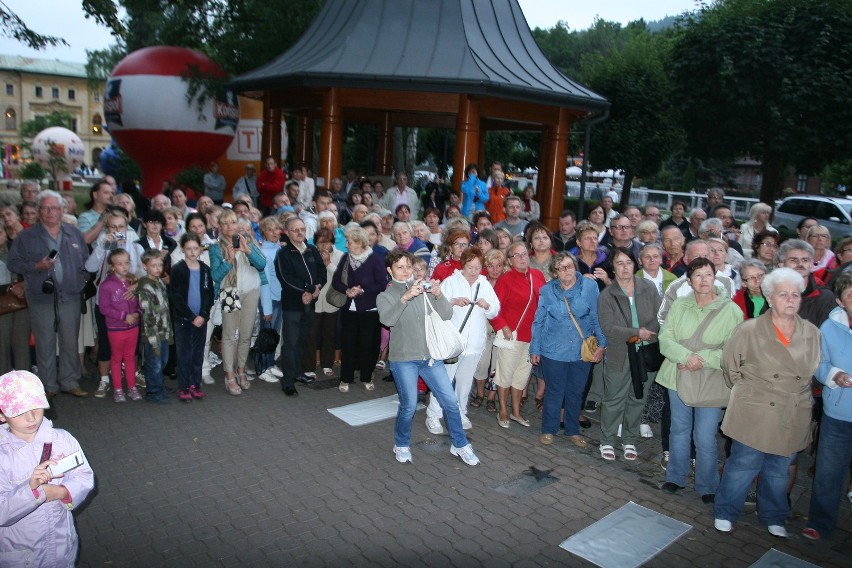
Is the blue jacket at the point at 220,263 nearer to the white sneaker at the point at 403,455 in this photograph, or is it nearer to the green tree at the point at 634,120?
the white sneaker at the point at 403,455

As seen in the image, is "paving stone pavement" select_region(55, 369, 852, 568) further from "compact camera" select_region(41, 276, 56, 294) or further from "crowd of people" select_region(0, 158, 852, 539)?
"compact camera" select_region(41, 276, 56, 294)

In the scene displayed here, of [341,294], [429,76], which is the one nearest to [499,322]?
[341,294]

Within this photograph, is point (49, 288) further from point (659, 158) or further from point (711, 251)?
point (659, 158)

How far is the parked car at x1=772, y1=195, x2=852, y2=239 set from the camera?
63.6 ft

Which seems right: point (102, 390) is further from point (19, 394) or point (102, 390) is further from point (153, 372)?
point (19, 394)

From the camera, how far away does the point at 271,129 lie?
15.8m

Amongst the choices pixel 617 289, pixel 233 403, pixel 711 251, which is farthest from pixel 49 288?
pixel 711 251

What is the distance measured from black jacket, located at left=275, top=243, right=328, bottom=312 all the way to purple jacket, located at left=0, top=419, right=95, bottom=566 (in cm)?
418

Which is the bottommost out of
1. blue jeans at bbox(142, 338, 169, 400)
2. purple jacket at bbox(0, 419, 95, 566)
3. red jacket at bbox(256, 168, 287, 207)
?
blue jeans at bbox(142, 338, 169, 400)

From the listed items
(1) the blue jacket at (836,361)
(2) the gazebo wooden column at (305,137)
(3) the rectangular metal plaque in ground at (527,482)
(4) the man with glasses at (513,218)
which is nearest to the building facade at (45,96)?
(2) the gazebo wooden column at (305,137)

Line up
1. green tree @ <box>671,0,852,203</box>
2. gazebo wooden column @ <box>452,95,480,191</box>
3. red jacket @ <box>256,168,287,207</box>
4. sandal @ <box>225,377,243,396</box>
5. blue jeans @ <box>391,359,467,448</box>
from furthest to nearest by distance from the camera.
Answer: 1. green tree @ <box>671,0,852,203</box>
2. gazebo wooden column @ <box>452,95,480,191</box>
3. red jacket @ <box>256,168,287,207</box>
4. sandal @ <box>225,377,243,396</box>
5. blue jeans @ <box>391,359,467,448</box>

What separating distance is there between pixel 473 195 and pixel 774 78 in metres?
12.1

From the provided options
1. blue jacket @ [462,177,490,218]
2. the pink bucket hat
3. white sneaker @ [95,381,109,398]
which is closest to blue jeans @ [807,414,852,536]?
Answer: the pink bucket hat

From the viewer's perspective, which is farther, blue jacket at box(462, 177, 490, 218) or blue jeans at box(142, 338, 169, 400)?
blue jacket at box(462, 177, 490, 218)
